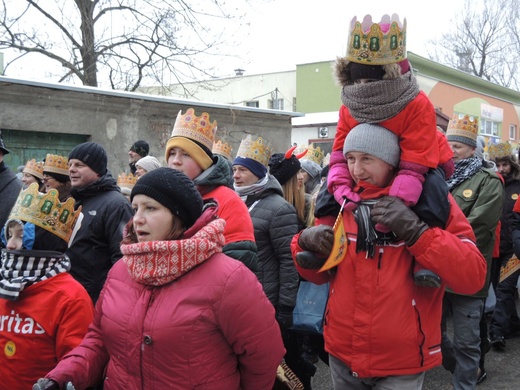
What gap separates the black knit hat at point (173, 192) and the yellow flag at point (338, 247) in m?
0.66

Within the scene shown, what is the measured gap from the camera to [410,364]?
2662 millimetres

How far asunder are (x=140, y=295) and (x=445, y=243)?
1.34m

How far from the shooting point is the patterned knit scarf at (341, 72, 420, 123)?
2703mm

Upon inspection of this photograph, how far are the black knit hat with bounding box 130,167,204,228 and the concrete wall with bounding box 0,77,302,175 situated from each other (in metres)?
7.37

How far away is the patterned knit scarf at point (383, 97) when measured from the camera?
2.70m

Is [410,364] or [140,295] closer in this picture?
[140,295]

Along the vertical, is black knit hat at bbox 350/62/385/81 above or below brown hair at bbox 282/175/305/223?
above

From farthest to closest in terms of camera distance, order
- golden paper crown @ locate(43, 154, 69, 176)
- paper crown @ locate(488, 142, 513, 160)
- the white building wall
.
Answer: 1. the white building wall
2. paper crown @ locate(488, 142, 513, 160)
3. golden paper crown @ locate(43, 154, 69, 176)

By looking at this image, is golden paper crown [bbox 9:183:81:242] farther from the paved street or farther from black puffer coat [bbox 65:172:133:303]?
the paved street

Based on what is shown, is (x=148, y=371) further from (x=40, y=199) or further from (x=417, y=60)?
(x=417, y=60)

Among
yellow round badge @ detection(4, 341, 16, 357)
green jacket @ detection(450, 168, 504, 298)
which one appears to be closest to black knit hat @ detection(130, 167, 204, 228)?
yellow round badge @ detection(4, 341, 16, 357)

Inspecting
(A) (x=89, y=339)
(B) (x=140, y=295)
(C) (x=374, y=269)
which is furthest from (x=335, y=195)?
(A) (x=89, y=339)

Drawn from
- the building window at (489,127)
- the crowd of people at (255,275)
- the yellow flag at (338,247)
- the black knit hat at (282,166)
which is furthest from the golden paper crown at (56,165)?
the building window at (489,127)

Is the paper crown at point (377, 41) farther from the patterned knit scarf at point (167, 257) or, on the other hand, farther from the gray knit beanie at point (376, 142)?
the patterned knit scarf at point (167, 257)
